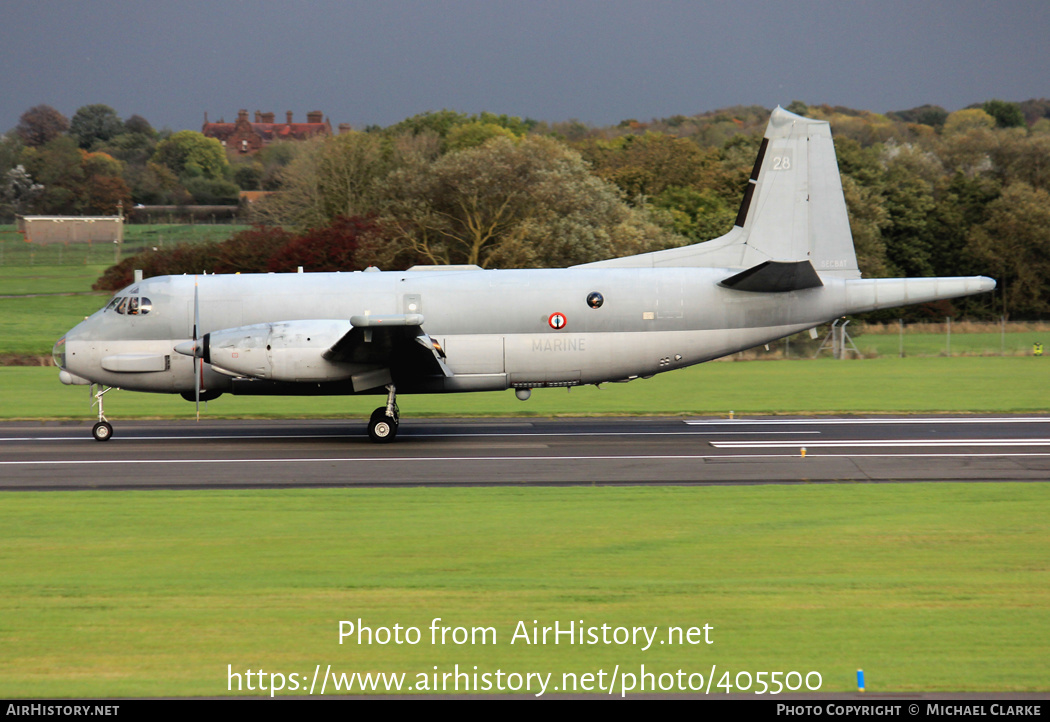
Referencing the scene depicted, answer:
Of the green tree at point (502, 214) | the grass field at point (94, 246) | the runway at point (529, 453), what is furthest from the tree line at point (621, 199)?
the runway at point (529, 453)

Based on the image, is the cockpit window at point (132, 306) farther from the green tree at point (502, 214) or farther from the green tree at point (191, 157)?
the green tree at point (191, 157)

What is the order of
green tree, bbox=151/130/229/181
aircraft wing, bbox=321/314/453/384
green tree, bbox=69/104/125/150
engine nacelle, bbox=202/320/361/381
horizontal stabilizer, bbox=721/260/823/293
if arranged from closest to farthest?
aircraft wing, bbox=321/314/453/384 < engine nacelle, bbox=202/320/361/381 < horizontal stabilizer, bbox=721/260/823/293 < green tree, bbox=151/130/229/181 < green tree, bbox=69/104/125/150

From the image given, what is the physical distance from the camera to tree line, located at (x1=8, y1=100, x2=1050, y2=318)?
46.9 metres

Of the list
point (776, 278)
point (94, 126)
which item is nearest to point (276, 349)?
point (776, 278)

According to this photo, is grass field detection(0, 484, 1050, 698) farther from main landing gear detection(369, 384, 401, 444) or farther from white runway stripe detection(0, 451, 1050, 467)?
main landing gear detection(369, 384, 401, 444)

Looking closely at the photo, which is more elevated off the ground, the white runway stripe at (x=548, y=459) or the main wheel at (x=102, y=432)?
the main wheel at (x=102, y=432)

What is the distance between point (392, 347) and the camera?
20922 millimetres

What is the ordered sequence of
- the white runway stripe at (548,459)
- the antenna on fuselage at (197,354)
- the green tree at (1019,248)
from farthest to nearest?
the green tree at (1019,248), the antenna on fuselage at (197,354), the white runway stripe at (548,459)

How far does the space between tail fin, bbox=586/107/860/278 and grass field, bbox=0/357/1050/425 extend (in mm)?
4799

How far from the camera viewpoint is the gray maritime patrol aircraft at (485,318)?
2200cm

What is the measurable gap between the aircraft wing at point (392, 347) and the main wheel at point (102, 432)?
5.49 meters

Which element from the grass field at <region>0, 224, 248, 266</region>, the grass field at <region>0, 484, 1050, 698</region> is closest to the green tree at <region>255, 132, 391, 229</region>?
the grass field at <region>0, 224, 248, 266</region>

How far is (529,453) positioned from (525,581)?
947cm

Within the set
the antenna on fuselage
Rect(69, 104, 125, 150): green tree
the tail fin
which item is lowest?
the antenna on fuselage
